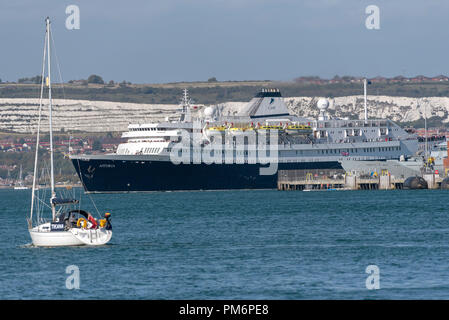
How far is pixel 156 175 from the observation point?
10250 cm

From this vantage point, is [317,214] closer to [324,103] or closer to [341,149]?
[341,149]

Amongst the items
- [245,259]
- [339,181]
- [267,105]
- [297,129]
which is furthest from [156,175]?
[245,259]

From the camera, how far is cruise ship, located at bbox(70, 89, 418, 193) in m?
102

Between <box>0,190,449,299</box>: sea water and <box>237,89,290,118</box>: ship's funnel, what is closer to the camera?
<box>0,190,449,299</box>: sea water

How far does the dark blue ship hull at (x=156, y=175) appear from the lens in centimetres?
10200

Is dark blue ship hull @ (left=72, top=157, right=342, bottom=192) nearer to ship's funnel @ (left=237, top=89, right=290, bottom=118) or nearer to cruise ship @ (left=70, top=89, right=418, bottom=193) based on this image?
cruise ship @ (left=70, top=89, right=418, bottom=193)

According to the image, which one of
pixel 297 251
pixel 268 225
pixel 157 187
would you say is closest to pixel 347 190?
pixel 157 187

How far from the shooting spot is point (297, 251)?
38.9 meters

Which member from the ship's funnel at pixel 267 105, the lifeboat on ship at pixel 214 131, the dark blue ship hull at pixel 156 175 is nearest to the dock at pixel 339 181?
the dark blue ship hull at pixel 156 175

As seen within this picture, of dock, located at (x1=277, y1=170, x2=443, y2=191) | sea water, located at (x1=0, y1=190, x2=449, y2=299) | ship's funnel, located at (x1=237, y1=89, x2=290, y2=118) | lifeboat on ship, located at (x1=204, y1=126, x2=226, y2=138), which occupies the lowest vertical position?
dock, located at (x1=277, y1=170, x2=443, y2=191)

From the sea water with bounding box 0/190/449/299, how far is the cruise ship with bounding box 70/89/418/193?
40.1 meters

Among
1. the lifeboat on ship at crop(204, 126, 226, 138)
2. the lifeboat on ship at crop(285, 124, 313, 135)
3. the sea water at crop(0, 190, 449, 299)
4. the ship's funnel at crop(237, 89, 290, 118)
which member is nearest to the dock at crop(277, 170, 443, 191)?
the lifeboat on ship at crop(285, 124, 313, 135)

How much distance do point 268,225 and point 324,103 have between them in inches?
3014

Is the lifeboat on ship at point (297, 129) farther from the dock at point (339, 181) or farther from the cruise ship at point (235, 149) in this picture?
the dock at point (339, 181)
